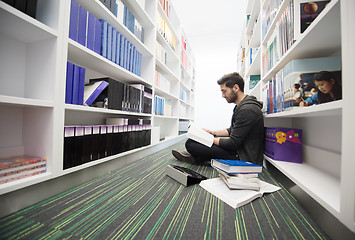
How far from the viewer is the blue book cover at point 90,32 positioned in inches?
38.2

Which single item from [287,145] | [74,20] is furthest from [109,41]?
[287,145]

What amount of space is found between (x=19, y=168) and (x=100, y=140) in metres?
0.42

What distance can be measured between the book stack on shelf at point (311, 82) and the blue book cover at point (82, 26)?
50.2 inches

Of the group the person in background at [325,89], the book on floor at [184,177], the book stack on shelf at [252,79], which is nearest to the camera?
the person in background at [325,89]

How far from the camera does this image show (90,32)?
0.99 meters

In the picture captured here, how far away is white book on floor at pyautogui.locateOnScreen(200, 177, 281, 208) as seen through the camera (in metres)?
0.74

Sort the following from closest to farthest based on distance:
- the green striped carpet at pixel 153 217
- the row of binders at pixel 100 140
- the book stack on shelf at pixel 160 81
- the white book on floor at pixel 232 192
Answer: the green striped carpet at pixel 153 217
the white book on floor at pixel 232 192
the row of binders at pixel 100 140
the book stack on shelf at pixel 160 81

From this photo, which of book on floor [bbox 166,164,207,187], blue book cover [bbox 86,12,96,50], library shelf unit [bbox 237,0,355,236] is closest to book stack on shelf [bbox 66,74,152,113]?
blue book cover [bbox 86,12,96,50]

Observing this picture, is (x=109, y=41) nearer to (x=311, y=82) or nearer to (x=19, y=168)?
(x=19, y=168)

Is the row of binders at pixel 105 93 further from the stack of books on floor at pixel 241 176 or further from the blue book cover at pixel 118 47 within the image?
the stack of books on floor at pixel 241 176

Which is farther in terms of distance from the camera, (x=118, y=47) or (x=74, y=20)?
(x=118, y=47)

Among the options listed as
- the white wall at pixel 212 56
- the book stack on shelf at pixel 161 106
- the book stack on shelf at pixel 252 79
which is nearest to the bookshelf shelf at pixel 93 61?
the book stack on shelf at pixel 161 106

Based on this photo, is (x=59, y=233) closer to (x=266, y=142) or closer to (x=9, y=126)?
(x=9, y=126)

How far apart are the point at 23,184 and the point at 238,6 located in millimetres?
4310
